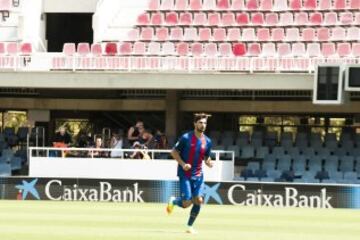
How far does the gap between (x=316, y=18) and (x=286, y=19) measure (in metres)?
0.92

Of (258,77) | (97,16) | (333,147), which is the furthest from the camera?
(97,16)

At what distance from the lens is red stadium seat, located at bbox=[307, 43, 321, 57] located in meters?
25.4

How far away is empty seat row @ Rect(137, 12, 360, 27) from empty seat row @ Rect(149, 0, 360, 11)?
0.78 ft

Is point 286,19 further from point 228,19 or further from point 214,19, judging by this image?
point 214,19

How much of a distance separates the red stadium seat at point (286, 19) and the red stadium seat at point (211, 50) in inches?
98.0

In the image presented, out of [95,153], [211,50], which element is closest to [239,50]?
[211,50]

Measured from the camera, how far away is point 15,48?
26453mm

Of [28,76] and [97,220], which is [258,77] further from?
[97,220]

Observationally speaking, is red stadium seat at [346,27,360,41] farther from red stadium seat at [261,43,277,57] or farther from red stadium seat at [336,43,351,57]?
red stadium seat at [261,43,277,57]

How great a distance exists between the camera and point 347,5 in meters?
27.3

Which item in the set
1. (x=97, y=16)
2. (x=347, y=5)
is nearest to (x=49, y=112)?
(x=97, y=16)

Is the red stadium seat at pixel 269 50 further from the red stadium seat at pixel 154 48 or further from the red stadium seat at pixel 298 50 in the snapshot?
the red stadium seat at pixel 154 48

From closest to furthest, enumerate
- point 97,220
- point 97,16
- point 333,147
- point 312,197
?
point 97,220, point 312,197, point 333,147, point 97,16

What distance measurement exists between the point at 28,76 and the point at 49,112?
13.1ft
